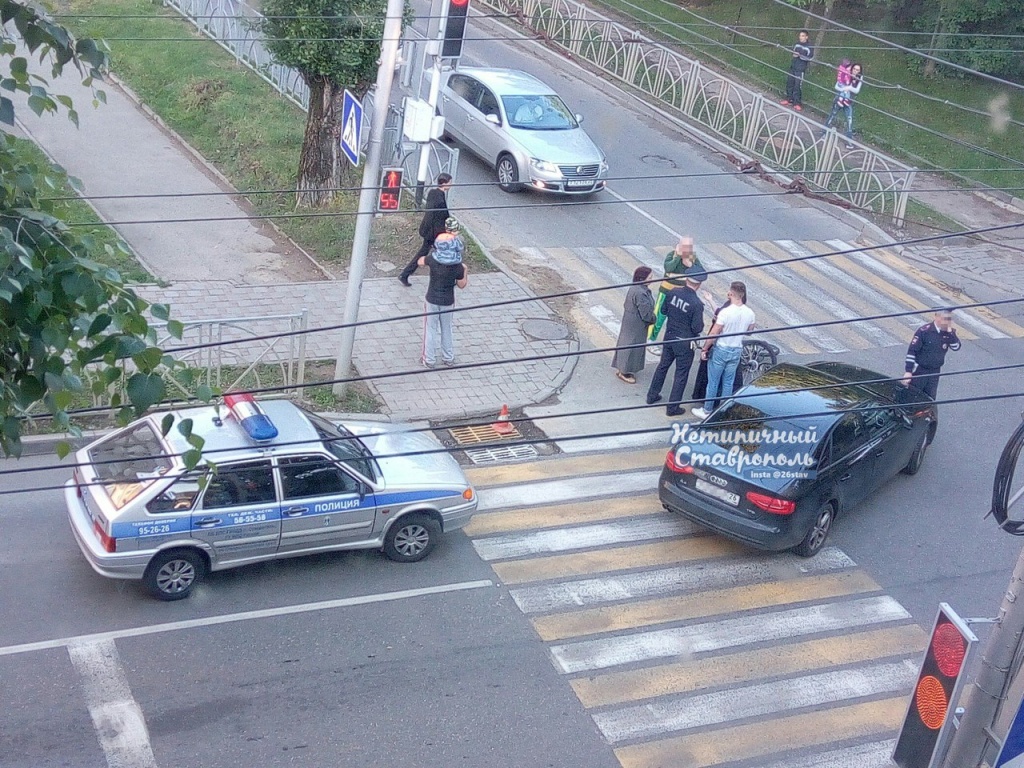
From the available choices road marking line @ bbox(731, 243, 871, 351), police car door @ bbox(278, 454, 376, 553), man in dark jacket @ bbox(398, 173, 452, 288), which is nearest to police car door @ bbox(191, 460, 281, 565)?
police car door @ bbox(278, 454, 376, 553)

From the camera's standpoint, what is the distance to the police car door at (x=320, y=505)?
9.26m

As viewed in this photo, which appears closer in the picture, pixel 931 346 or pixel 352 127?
pixel 352 127

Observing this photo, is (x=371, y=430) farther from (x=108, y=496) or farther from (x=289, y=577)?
(x=108, y=496)

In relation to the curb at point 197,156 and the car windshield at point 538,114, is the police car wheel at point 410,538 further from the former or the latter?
the car windshield at point 538,114

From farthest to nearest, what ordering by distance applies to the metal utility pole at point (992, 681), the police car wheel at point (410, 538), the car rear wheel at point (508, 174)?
the car rear wheel at point (508, 174), the police car wheel at point (410, 538), the metal utility pole at point (992, 681)

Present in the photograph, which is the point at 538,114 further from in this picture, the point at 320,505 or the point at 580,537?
the point at 320,505

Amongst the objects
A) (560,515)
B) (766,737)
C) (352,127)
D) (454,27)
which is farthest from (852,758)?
(454,27)

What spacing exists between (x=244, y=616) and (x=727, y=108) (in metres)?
17.1

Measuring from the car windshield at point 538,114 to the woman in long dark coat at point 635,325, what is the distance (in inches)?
246

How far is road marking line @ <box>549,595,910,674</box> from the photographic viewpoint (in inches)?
352

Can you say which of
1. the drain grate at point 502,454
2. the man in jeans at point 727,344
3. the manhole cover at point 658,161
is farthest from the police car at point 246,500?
the manhole cover at point 658,161

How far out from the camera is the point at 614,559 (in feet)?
33.6

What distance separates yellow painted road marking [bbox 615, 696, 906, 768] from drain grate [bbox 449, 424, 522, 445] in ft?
15.4

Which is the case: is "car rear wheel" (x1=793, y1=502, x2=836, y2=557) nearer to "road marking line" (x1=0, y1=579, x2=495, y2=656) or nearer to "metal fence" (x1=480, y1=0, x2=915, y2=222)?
"road marking line" (x1=0, y1=579, x2=495, y2=656)
